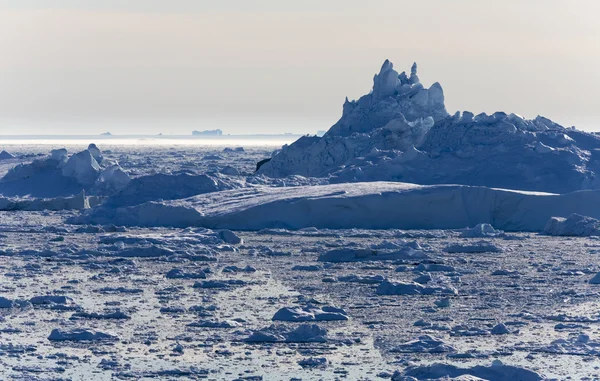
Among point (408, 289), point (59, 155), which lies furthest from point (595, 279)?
point (59, 155)

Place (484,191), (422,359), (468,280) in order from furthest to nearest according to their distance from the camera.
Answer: (484,191) → (468,280) → (422,359)

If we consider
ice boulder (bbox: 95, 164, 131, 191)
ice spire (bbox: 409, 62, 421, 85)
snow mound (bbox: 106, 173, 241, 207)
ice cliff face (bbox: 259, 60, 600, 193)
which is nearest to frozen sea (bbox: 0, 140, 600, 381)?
snow mound (bbox: 106, 173, 241, 207)

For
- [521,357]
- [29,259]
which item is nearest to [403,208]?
[29,259]

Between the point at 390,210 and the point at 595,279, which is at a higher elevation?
the point at 390,210

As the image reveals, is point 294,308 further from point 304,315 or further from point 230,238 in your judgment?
point 230,238

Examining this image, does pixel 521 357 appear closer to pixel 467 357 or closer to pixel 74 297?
pixel 467 357

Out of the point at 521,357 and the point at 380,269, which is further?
the point at 380,269
